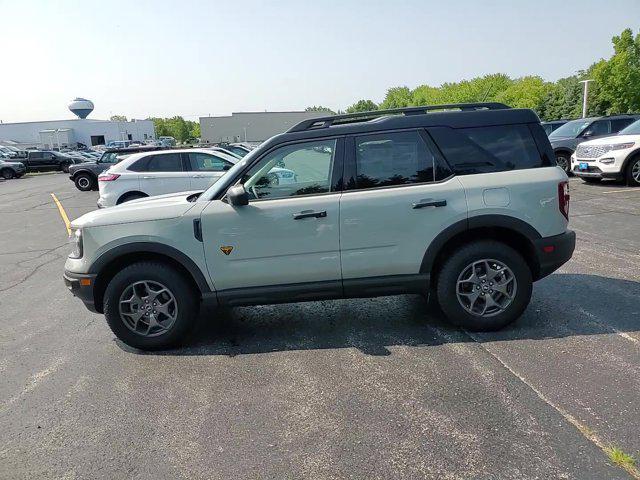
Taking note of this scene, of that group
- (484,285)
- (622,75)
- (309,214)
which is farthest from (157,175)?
(622,75)

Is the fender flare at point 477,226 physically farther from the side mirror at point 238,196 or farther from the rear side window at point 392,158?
the side mirror at point 238,196

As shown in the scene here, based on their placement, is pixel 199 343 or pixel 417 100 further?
pixel 417 100

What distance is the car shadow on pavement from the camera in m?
4.11

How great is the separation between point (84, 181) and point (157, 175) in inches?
441

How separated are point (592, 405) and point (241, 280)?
109 inches

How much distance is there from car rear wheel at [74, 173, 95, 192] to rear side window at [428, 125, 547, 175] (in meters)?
19.1

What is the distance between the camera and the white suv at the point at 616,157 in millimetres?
11508

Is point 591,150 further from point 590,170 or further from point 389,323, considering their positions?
point 389,323

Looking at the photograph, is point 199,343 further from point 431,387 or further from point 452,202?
point 452,202

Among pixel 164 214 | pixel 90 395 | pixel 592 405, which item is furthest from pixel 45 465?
pixel 592 405

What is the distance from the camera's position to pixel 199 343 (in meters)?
4.33

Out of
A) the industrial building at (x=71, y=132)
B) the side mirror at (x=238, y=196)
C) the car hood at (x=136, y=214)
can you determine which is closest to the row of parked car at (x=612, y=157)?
the side mirror at (x=238, y=196)

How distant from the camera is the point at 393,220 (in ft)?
13.1

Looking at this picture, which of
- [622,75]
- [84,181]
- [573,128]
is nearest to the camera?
[573,128]
